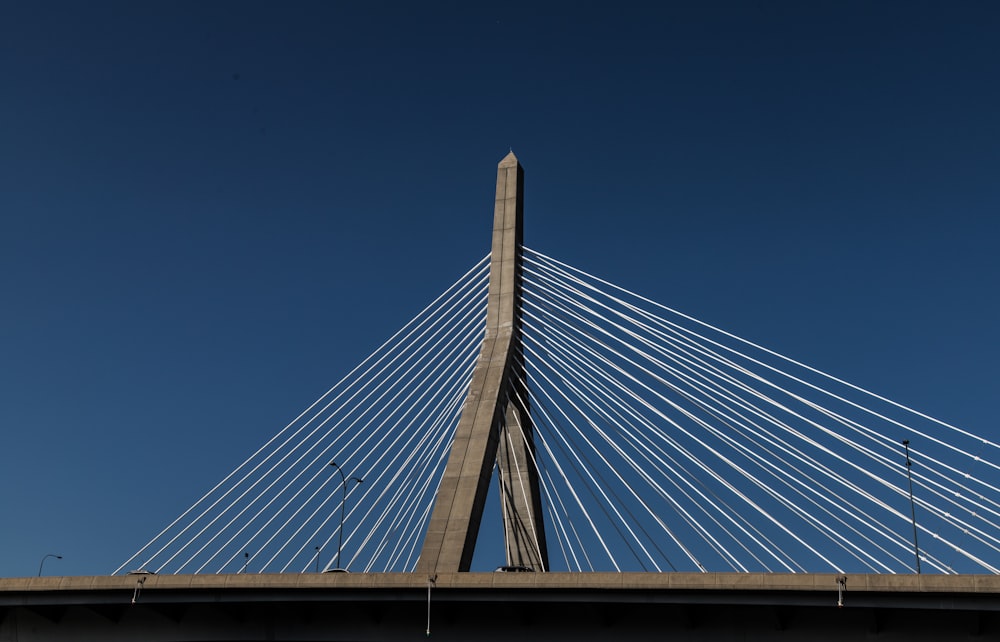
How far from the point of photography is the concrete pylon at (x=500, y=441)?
101 feet

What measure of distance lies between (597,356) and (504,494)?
16.7ft

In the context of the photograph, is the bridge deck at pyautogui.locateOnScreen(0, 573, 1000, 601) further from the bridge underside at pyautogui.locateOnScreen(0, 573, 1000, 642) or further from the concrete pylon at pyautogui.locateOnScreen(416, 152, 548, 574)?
the concrete pylon at pyautogui.locateOnScreen(416, 152, 548, 574)

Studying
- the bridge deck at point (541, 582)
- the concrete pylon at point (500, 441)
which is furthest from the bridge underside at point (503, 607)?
the concrete pylon at point (500, 441)

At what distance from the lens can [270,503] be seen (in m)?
33.9

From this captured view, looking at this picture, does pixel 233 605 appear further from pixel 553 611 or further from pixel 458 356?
pixel 458 356

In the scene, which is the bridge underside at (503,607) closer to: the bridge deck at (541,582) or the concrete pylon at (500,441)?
the bridge deck at (541,582)

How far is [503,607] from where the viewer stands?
26.8 metres

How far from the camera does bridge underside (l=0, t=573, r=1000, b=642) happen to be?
76.3ft

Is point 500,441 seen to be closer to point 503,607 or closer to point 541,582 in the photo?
point 503,607

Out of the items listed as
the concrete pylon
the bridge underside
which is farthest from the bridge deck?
the concrete pylon

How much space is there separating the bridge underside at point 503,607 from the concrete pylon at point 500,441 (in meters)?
2.00

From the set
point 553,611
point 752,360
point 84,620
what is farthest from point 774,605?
point 84,620

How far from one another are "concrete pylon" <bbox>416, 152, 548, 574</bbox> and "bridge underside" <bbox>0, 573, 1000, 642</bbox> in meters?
2.00

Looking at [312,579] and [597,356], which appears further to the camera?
[597,356]
